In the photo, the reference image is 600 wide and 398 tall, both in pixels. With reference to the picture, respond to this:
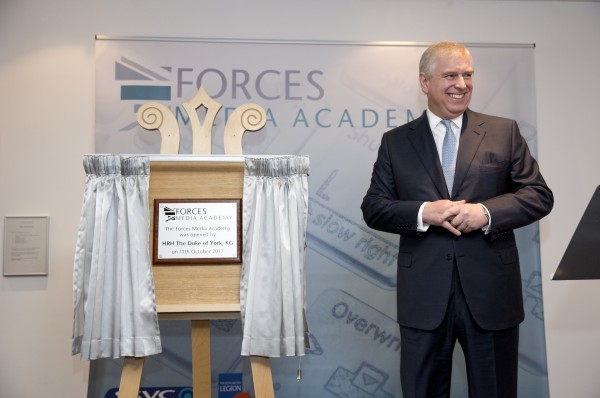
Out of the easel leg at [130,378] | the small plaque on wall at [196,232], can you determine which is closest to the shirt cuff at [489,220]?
the small plaque on wall at [196,232]

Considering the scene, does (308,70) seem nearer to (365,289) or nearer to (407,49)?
(407,49)

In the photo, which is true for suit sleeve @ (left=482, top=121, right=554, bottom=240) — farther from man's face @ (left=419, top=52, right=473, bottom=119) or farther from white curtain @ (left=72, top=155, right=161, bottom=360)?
white curtain @ (left=72, top=155, right=161, bottom=360)

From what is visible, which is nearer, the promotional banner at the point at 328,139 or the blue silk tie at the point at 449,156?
the blue silk tie at the point at 449,156

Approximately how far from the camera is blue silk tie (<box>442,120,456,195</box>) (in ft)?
6.41

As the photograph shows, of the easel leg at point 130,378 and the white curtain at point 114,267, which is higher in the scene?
the white curtain at point 114,267

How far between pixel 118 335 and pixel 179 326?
97 cm

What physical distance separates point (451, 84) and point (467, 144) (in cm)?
24

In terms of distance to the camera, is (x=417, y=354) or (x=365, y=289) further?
(x=365, y=289)

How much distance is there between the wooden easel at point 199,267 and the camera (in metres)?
1.91

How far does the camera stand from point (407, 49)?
3010mm

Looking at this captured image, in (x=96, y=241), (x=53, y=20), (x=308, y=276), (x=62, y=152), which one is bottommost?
(x=308, y=276)

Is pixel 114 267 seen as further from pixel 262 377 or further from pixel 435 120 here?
pixel 435 120

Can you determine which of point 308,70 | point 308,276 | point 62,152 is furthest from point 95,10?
point 308,276

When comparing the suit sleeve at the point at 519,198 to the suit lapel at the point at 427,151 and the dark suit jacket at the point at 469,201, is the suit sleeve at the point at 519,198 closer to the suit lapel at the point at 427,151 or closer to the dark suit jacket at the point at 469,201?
the dark suit jacket at the point at 469,201
